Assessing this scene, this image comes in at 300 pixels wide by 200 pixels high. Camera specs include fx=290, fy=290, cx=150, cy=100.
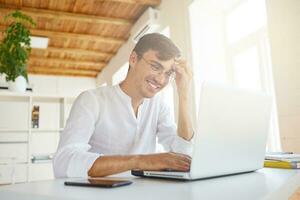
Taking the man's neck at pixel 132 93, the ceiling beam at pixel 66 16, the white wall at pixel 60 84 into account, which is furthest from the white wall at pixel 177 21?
the white wall at pixel 60 84

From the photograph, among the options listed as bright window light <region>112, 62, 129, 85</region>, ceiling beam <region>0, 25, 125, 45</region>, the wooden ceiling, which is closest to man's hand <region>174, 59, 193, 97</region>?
the wooden ceiling

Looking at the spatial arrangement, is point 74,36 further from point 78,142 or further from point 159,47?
point 78,142

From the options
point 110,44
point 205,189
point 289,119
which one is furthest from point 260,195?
point 110,44

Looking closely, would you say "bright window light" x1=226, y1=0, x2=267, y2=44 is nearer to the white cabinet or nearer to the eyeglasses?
the eyeglasses

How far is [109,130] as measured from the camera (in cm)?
132

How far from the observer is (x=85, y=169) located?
0.91m

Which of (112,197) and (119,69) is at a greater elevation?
(119,69)

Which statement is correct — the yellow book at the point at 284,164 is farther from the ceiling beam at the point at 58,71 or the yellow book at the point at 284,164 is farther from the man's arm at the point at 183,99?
the ceiling beam at the point at 58,71

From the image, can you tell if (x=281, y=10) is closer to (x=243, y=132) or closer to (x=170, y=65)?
(x=170, y=65)

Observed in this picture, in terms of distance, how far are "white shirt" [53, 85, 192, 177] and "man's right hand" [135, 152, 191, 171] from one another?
17cm

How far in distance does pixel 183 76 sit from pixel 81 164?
2.32 feet

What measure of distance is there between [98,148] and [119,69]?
4384mm

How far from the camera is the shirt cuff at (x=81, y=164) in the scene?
0.91 meters

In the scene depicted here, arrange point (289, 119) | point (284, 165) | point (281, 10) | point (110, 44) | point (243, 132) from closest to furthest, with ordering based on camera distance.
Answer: point (243, 132) → point (284, 165) → point (289, 119) → point (281, 10) → point (110, 44)
